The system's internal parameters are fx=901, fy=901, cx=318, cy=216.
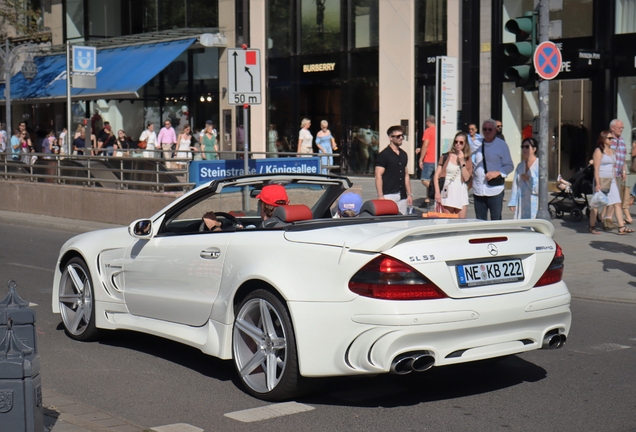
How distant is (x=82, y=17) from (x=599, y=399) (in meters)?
37.5

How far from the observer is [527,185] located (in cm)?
1266

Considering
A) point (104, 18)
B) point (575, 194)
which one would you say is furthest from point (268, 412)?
point (104, 18)

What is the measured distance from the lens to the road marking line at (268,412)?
17.6 ft

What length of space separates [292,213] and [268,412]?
54.4 inches

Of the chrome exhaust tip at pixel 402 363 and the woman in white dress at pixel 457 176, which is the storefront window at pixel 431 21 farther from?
the chrome exhaust tip at pixel 402 363

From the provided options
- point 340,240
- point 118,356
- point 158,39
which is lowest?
point 118,356

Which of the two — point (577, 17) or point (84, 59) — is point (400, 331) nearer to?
point (84, 59)

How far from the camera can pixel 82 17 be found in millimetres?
39812

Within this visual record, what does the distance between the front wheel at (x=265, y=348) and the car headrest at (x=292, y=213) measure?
0.63 metres

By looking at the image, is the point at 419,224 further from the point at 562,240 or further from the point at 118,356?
the point at 562,240

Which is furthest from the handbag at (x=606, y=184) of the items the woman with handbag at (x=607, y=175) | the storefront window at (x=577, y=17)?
the storefront window at (x=577, y=17)

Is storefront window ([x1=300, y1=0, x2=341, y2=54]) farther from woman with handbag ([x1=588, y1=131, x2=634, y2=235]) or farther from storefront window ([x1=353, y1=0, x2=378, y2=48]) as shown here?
woman with handbag ([x1=588, y1=131, x2=634, y2=235])

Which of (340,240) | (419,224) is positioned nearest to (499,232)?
(419,224)

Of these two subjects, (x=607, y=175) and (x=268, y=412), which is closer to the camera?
(x=268, y=412)
